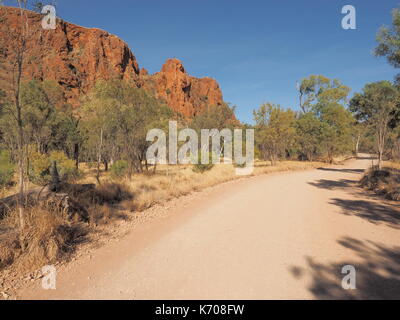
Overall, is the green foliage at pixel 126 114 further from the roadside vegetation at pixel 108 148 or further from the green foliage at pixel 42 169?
the green foliage at pixel 42 169

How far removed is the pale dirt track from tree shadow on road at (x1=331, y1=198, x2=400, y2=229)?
0.03 m

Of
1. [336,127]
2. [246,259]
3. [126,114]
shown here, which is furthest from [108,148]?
[336,127]

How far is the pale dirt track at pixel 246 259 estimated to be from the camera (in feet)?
9.43

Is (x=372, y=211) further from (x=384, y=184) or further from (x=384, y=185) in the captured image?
(x=384, y=184)

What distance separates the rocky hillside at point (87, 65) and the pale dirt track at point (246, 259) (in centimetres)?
436

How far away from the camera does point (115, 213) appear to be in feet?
22.4

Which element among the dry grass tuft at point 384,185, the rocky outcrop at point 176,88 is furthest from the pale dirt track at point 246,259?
the rocky outcrop at point 176,88

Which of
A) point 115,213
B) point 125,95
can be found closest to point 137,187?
point 115,213

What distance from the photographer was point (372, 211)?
21.6ft

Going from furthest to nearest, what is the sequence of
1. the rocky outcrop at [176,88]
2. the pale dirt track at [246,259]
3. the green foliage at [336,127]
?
the rocky outcrop at [176,88] < the green foliage at [336,127] < the pale dirt track at [246,259]

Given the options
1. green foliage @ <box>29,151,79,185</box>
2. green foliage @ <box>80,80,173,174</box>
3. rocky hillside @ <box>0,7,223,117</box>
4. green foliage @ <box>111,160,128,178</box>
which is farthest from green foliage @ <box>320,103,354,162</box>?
green foliage @ <box>29,151,79,185</box>

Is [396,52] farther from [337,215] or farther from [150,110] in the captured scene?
[150,110]

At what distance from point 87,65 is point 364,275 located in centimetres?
12106
